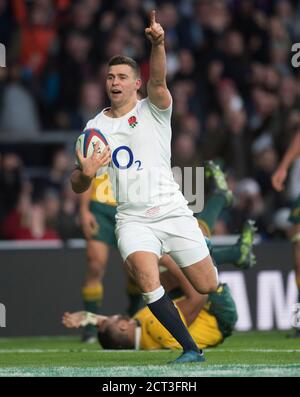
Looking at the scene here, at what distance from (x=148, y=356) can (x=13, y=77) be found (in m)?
7.28

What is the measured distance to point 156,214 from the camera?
963 cm

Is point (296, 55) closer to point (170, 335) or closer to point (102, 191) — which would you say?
point (102, 191)

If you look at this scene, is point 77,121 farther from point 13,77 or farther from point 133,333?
point 133,333

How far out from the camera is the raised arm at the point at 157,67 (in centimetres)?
897

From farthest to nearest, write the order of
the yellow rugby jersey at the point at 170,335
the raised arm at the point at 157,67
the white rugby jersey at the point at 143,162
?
the yellow rugby jersey at the point at 170,335 < the white rugby jersey at the point at 143,162 < the raised arm at the point at 157,67

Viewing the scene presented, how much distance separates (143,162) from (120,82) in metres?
0.64

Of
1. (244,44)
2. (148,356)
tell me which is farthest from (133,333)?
(244,44)

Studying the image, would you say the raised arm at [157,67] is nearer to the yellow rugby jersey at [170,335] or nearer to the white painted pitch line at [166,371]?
the white painted pitch line at [166,371]

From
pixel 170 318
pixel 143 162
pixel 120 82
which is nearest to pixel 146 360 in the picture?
pixel 170 318

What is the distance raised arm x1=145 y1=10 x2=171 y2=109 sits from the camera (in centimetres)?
897

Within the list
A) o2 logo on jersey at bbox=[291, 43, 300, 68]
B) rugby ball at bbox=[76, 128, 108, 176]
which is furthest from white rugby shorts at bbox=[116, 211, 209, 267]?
o2 logo on jersey at bbox=[291, 43, 300, 68]

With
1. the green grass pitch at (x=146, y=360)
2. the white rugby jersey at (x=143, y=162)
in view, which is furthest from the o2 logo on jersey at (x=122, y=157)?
the green grass pitch at (x=146, y=360)

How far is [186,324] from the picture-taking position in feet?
35.2

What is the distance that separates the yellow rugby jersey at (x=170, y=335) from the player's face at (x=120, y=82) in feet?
6.74
